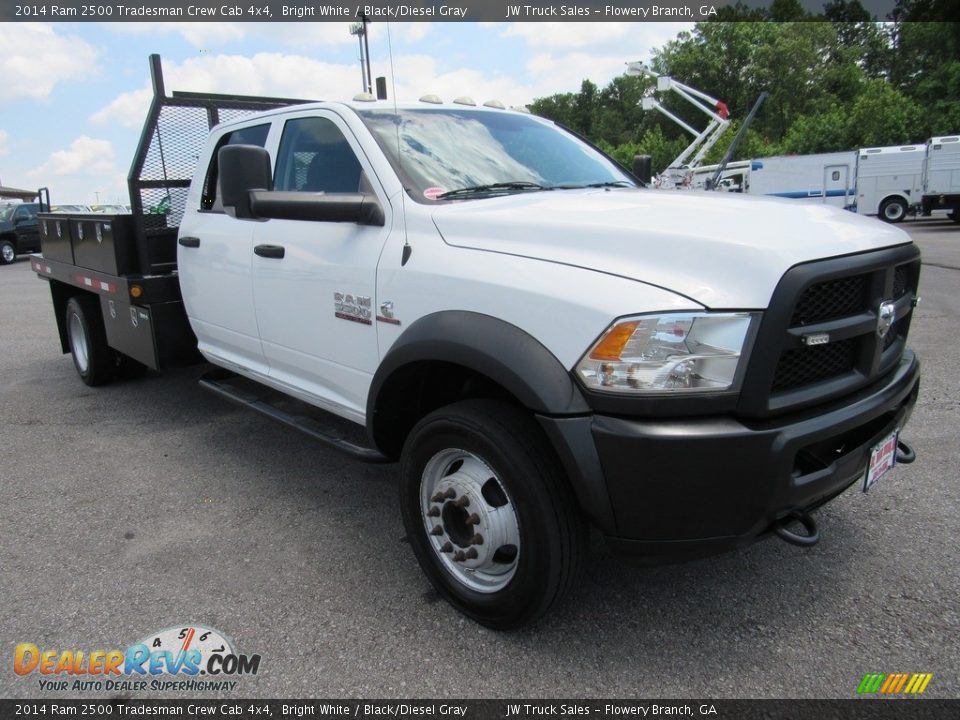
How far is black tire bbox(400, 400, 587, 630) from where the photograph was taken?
7.69 ft

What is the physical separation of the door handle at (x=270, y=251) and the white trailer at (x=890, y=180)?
26.6 meters

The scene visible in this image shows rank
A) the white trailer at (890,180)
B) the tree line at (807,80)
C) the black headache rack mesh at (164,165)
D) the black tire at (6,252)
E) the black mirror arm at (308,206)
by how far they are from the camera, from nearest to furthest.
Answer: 1. the black mirror arm at (308,206)
2. the black headache rack mesh at (164,165)
3. the black tire at (6,252)
4. the white trailer at (890,180)
5. the tree line at (807,80)

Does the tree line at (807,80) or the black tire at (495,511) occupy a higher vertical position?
the tree line at (807,80)

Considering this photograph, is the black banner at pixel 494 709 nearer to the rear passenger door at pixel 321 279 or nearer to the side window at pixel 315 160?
the rear passenger door at pixel 321 279

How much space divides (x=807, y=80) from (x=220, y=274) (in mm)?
69359

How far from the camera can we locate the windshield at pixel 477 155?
10.3 feet

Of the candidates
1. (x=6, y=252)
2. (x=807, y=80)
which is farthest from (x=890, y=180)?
(x=807, y=80)

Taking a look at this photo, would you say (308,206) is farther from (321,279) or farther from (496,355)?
(496,355)

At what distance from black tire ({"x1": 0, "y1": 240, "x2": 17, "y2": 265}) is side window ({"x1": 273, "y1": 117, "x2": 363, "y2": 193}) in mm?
21256

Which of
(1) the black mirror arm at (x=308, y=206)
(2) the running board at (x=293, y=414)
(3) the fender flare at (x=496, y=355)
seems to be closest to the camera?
(3) the fender flare at (x=496, y=355)

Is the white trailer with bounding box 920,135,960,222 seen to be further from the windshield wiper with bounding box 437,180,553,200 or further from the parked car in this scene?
the parked car

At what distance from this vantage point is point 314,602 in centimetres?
288

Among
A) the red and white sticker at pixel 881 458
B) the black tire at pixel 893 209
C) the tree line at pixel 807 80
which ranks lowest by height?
the black tire at pixel 893 209

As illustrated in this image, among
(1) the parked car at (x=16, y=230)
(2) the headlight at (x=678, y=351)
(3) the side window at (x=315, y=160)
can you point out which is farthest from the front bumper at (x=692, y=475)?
(1) the parked car at (x=16, y=230)
